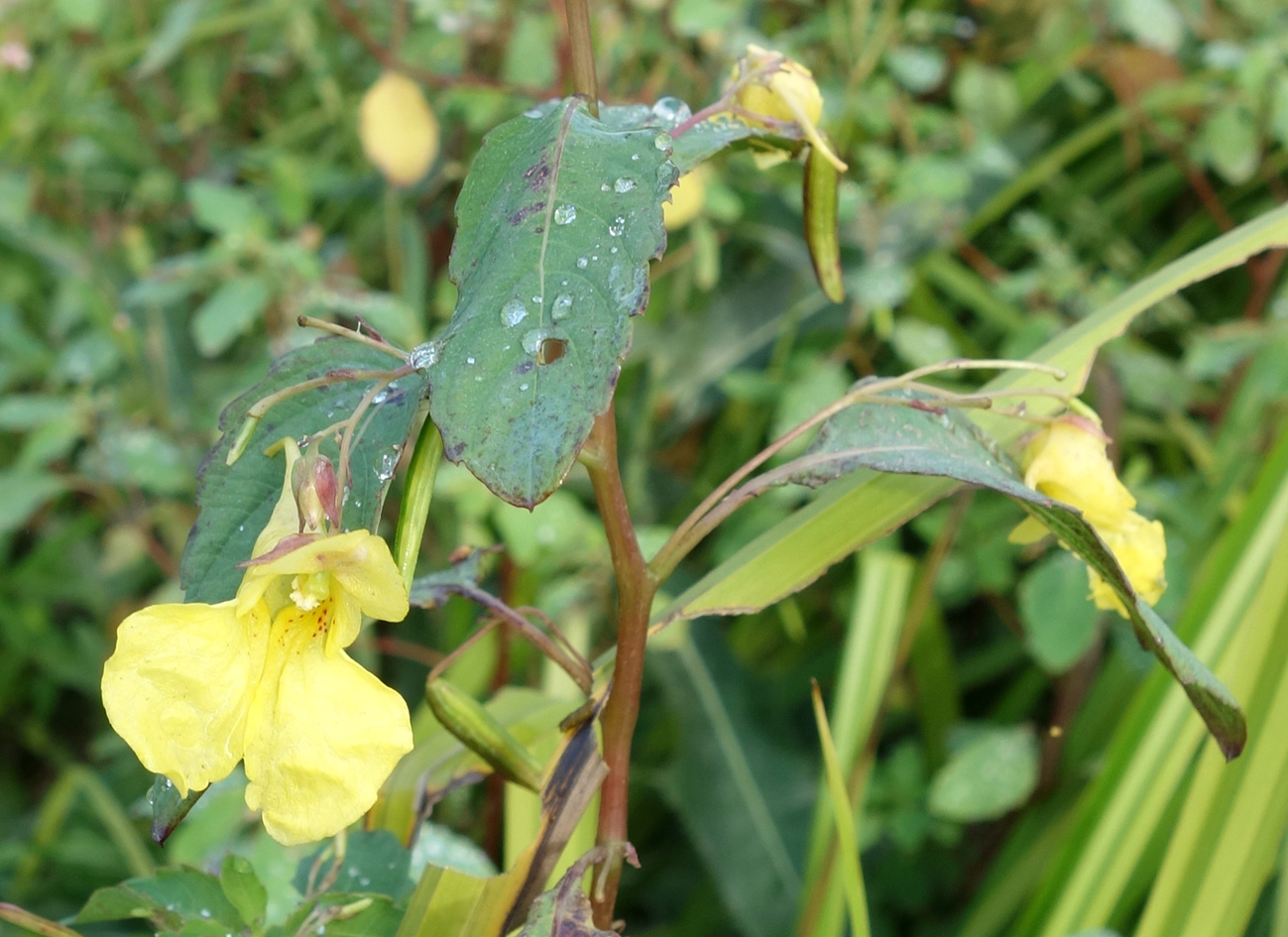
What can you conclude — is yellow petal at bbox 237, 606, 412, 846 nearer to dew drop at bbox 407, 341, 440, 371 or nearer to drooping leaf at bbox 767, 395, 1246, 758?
dew drop at bbox 407, 341, 440, 371

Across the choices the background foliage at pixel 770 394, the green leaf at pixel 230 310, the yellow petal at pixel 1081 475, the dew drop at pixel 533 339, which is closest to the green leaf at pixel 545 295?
the dew drop at pixel 533 339

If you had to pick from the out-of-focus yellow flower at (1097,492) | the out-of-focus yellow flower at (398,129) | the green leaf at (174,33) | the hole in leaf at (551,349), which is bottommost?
the out-of-focus yellow flower at (1097,492)

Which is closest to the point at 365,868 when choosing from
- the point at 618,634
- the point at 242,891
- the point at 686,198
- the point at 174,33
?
the point at 242,891

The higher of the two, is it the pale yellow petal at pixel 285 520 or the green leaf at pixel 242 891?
the pale yellow petal at pixel 285 520

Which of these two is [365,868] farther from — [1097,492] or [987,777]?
[987,777]

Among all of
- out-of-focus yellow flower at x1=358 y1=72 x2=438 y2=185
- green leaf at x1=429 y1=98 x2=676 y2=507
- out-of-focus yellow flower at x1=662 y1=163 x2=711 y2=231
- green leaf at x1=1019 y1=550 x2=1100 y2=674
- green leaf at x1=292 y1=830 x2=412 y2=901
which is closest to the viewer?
green leaf at x1=429 y1=98 x2=676 y2=507

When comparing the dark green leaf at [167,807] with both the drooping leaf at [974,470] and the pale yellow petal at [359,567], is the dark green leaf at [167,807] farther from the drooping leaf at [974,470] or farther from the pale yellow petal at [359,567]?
the drooping leaf at [974,470]

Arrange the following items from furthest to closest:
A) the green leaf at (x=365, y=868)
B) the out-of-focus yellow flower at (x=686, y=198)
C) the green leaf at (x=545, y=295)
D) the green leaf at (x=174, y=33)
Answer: the green leaf at (x=174, y=33) < the out-of-focus yellow flower at (x=686, y=198) < the green leaf at (x=365, y=868) < the green leaf at (x=545, y=295)

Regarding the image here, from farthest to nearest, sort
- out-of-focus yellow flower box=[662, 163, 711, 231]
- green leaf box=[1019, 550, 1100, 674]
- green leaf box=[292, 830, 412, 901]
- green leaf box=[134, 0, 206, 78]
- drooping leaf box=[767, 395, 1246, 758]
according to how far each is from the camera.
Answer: green leaf box=[134, 0, 206, 78] < out-of-focus yellow flower box=[662, 163, 711, 231] < green leaf box=[1019, 550, 1100, 674] < green leaf box=[292, 830, 412, 901] < drooping leaf box=[767, 395, 1246, 758]

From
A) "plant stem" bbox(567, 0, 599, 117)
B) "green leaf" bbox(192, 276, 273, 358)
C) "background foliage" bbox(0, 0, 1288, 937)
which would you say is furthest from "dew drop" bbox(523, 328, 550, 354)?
"green leaf" bbox(192, 276, 273, 358)
